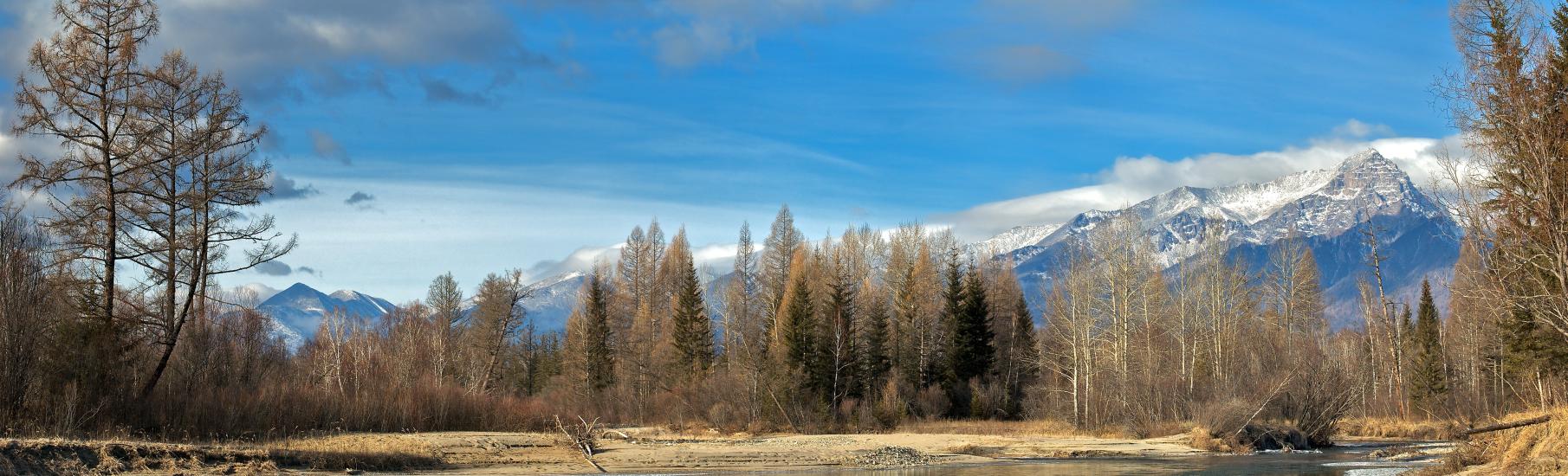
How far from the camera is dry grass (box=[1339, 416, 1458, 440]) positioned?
5391cm

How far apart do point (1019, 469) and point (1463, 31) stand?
1709 cm

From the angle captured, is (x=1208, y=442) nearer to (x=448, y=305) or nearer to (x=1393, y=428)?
(x=1393, y=428)

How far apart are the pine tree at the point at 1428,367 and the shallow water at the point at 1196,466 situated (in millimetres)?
30797

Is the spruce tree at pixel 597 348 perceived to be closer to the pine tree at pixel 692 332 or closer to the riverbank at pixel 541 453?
the pine tree at pixel 692 332

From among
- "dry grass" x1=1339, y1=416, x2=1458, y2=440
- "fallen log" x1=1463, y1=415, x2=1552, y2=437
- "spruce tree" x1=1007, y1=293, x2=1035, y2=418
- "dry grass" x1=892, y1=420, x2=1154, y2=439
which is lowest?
"dry grass" x1=1339, y1=416, x2=1458, y2=440

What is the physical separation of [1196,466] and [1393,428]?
2876 cm

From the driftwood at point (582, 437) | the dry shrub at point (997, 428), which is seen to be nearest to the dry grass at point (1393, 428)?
the dry shrub at point (997, 428)

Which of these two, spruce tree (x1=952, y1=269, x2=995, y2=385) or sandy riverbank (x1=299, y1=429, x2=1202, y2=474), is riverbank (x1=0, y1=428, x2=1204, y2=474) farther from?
spruce tree (x1=952, y1=269, x2=995, y2=385)

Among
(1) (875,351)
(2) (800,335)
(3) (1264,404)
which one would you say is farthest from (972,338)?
(3) (1264,404)

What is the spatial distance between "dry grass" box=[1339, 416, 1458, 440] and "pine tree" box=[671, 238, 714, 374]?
37.4 meters

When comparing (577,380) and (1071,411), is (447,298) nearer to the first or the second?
(577,380)

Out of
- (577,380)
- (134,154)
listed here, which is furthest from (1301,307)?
(134,154)

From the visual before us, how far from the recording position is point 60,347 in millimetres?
28594

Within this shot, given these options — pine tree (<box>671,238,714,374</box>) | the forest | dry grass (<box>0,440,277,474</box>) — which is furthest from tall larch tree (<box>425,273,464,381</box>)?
dry grass (<box>0,440,277,474</box>)
